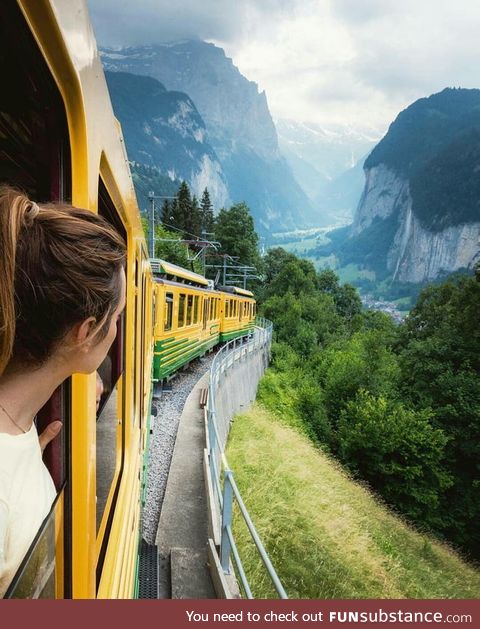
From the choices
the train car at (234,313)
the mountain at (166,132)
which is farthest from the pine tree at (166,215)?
the mountain at (166,132)

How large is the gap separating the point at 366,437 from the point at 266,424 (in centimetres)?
509

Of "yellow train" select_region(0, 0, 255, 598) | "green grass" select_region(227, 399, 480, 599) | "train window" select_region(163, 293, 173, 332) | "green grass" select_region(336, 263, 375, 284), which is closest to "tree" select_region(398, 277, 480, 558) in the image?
"green grass" select_region(227, 399, 480, 599)

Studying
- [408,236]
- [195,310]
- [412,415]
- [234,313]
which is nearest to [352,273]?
[408,236]

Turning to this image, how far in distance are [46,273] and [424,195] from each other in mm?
136897

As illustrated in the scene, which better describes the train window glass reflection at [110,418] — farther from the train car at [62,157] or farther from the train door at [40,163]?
the train door at [40,163]

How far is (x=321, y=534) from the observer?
348 inches

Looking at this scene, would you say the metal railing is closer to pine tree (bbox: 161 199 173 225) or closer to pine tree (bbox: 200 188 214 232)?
pine tree (bbox: 161 199 173 225)

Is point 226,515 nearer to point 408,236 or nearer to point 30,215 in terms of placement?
point 30,215

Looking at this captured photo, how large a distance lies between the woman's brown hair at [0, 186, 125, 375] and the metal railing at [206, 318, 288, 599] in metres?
2.10

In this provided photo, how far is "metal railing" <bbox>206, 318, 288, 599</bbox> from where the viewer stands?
3.31 metres

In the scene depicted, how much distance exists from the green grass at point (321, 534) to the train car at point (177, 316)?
2.61 metres

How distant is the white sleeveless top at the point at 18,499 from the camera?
798mm

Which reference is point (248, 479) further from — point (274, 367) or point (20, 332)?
point (274, 367)

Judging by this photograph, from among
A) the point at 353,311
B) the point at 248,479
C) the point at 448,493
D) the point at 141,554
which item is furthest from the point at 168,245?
the point at 353,311
